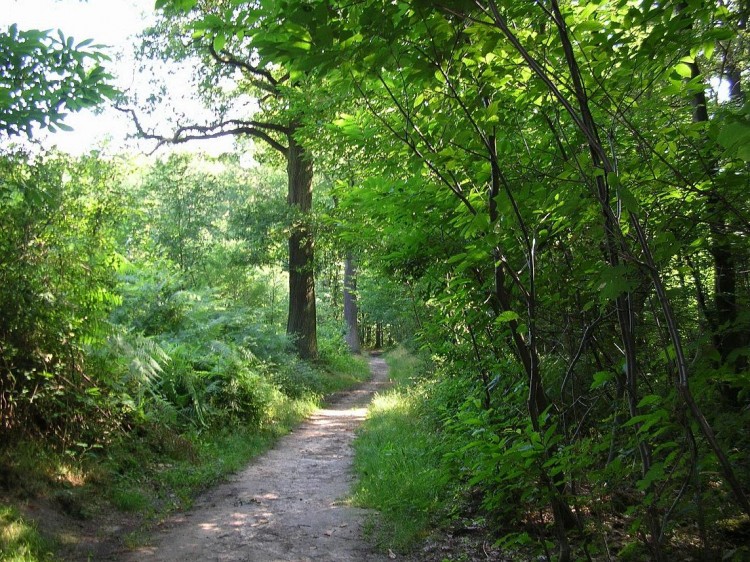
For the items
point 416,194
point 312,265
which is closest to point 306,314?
point 312,265

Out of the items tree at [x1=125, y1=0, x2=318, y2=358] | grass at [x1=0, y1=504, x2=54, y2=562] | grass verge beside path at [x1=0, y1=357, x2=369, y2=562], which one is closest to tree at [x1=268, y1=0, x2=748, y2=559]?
grass at [x1=0, y1=504, x2=54, y2=562]

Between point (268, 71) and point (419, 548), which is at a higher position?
point (268, 71)

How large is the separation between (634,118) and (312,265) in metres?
13.6

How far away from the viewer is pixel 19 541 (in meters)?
4.76

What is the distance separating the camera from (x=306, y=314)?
1844 cm

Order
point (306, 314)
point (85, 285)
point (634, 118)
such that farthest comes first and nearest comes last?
point (306, 314)
point (85, 285)
point (634, 118)

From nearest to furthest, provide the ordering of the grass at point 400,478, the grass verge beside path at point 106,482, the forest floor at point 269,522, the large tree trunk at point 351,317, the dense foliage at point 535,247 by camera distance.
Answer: the dense foliage at point 535,247
the grass verge beside path at point 106,482
the forest floor at point 269,522
the grass at point 400,478
the large tree trunk at point 351,317

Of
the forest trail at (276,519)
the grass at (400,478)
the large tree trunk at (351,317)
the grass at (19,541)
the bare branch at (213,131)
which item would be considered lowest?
the forest trail at (276,519)

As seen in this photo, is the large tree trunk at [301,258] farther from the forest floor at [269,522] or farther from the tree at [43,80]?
the tree at [43,80]

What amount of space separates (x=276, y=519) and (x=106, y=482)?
2.09 metres

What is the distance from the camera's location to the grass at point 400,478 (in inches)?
224

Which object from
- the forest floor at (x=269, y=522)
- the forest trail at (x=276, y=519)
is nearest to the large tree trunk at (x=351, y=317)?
the forest trail at (x=276, y=519)

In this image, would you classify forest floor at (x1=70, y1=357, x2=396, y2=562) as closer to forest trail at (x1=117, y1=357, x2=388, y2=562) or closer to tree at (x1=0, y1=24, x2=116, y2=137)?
forest trail at (x1=117, y1=357, x2=388, y2=562)

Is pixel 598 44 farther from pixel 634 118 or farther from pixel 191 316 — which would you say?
pixel 191 316
